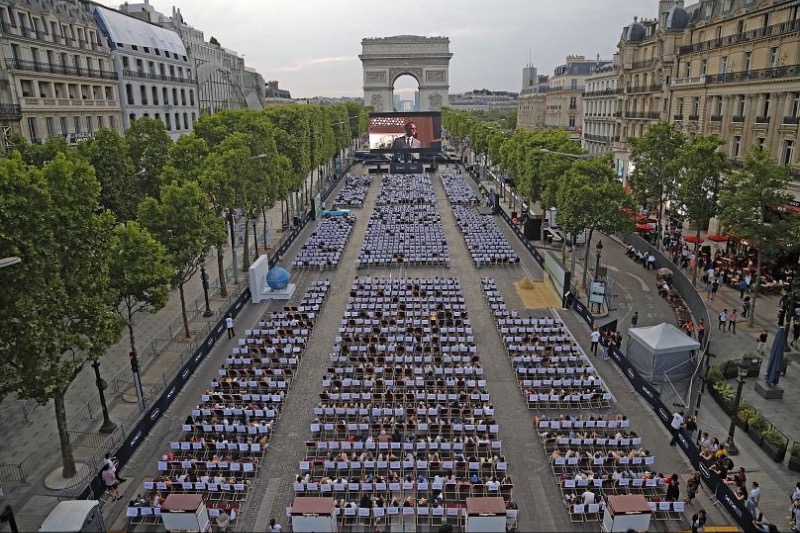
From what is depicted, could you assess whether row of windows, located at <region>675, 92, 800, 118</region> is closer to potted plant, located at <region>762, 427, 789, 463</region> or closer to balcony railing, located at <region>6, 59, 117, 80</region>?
potted plant, located at <region>762, 427, 789, 463</region>

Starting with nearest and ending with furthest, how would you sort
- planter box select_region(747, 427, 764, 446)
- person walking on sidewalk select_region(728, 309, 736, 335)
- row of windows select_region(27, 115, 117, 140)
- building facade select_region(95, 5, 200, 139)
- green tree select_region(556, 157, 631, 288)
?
planter box select_region(747, 427, 764, 446) → person walking on sidewalk select_region(728, 309, 736, 335) → green tree select_region(556, 157, 631, 288) → row of windows select_region(27, 115, 117, 140) → building facade select_region(95, 5, 200, 139)

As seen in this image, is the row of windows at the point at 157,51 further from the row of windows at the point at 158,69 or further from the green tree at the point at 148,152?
the green tree at the point at 148,152

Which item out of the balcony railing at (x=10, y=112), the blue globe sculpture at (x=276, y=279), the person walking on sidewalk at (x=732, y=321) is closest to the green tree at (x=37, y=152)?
the balcony railing at (x=10, y=112)

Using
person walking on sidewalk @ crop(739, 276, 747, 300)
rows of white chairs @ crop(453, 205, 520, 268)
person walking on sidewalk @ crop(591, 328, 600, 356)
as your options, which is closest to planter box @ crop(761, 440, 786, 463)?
person walking on sidewalk @ crop(591, 328, 600, 356)

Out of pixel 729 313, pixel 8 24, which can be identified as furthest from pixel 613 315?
pixel 8 24

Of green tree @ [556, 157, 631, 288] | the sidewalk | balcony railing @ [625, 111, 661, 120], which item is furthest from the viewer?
balcony railing @ [625, 111, 661, 120]

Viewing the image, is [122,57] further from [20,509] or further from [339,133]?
[20,509]
